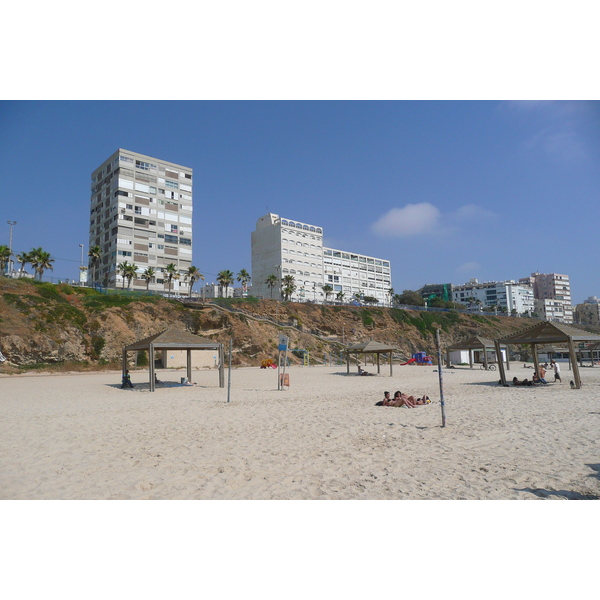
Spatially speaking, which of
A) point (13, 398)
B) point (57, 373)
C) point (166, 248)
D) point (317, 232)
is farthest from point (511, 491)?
point (317, 232)

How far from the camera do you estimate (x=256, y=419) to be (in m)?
10.8

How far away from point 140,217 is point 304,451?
63986 millimetres

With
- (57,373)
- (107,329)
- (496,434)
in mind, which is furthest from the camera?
(107,329)

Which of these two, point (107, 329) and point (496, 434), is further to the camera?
point (107, 329)

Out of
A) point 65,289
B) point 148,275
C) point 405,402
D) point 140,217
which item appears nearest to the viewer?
point 405,402

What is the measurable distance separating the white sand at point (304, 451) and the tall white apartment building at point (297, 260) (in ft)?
232

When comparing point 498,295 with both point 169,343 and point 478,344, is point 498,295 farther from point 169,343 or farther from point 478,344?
point 169,343

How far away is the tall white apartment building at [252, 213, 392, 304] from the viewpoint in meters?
88.9

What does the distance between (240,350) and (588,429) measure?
120 feet

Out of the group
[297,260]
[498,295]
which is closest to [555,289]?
[498,295]

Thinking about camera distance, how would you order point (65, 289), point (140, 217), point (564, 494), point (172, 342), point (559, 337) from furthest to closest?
point (140, 217)
point (65, 289)
point (172, 342)
point (559, 337)
point (564, 494)

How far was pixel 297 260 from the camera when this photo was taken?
91.5 metres

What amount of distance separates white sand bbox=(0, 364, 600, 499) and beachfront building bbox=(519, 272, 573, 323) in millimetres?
158437
